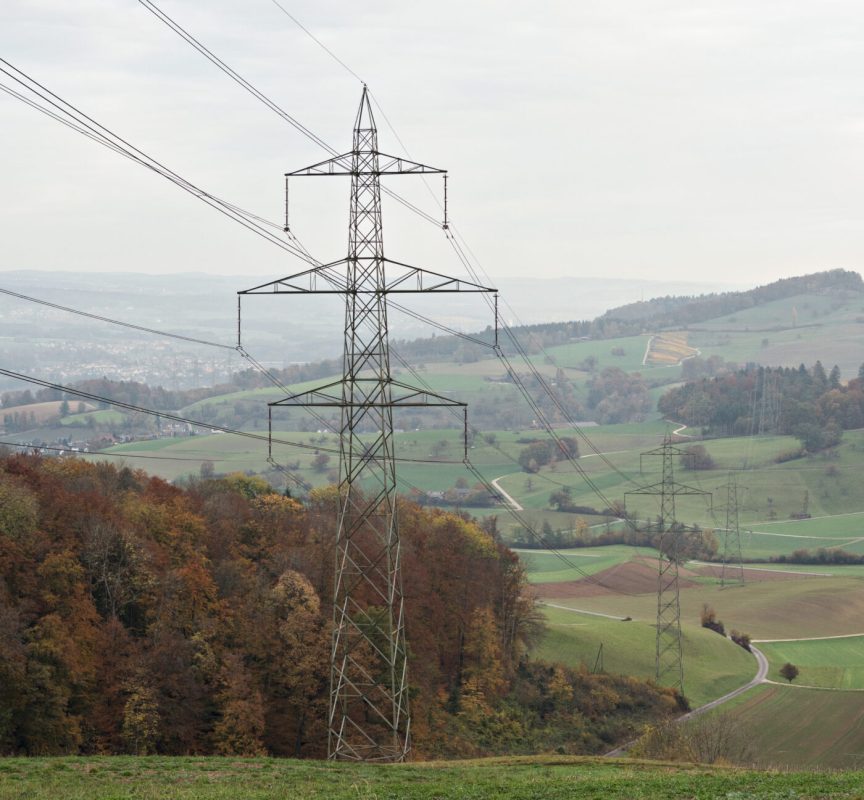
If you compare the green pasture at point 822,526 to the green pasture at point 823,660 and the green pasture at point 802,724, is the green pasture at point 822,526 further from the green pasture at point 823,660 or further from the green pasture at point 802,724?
the green pasture at point 802,724

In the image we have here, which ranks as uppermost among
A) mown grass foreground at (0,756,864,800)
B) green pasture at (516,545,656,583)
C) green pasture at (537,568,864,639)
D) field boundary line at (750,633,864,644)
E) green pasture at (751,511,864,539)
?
mown grass foreground at (0,756,864,800)

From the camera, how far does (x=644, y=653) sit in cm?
8200

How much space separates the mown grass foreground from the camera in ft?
85.1

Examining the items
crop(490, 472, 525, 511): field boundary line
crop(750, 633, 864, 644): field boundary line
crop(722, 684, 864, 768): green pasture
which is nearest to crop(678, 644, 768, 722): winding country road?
crop(722, 684, 864, 768): green pasture

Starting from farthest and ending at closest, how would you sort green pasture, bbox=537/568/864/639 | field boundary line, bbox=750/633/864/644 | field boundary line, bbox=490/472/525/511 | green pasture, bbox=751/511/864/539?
1. field boundary line, bbox=490/472/525/511
2. green pasture, bbox=751/511/864/539
3. green pasture, bbox=537/568/864/639
4. field boundary line, bbox=750/633/864/644

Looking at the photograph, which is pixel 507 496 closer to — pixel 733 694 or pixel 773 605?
pixel 773 605

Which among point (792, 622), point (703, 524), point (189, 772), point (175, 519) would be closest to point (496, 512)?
point (703, 524)

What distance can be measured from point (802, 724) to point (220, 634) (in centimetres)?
3461

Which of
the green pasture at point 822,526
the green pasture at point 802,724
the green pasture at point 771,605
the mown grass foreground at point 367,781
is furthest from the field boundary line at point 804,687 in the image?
the green pasture at point 822,526

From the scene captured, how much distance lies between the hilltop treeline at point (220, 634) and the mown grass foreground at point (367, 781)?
12467 millimetres

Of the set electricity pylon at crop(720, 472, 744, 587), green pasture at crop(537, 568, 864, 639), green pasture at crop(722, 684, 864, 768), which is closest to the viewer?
green pasture at crop(722, 684, 864, 768)

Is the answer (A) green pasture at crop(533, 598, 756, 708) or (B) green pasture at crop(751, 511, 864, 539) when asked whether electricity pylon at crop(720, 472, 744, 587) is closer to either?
(B) green pasture at crop(751, 511, 864, 539)

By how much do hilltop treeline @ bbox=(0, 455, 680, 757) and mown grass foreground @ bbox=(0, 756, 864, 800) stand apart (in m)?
12.5

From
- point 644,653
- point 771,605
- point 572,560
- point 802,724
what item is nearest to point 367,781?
point 802,724
